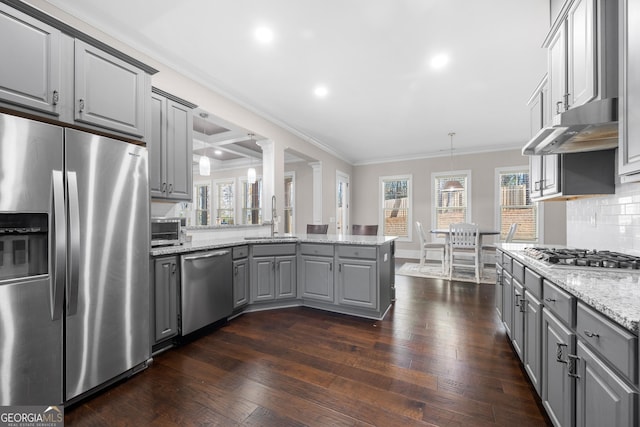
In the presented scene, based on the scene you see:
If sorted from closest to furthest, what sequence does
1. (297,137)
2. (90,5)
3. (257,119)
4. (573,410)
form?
(573,410)
(90,5)
(257,119)
(297,137)

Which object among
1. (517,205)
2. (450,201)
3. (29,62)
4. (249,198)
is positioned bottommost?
(517,205)

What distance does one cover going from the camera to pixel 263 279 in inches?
129

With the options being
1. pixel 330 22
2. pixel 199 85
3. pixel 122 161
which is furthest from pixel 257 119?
pixel 122 161

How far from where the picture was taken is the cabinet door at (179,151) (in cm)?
268

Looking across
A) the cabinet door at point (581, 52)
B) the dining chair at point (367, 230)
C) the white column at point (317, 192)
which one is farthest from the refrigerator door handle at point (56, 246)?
the white column at point (317, 192)

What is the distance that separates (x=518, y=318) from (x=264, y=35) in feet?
10.8

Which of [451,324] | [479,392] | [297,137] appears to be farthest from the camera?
[297,137]

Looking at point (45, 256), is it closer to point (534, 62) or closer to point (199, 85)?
point (199, 85)

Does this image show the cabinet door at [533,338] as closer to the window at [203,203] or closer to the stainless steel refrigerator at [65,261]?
the stainless steel refrigerator at [65,261]

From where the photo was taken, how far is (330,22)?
7.93ft

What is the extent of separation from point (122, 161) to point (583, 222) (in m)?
3.86

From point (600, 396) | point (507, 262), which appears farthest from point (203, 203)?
point (600, 396)

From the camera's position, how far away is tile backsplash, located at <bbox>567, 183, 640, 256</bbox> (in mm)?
1797

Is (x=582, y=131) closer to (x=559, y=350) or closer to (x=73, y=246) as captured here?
(x=559, y=350)
